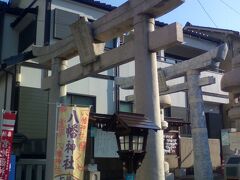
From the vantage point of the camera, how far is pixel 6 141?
1174 centimetres

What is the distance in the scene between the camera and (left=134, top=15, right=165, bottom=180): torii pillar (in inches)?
392

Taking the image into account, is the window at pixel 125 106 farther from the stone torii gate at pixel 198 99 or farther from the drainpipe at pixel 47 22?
the drainpipe at pixel 47 22

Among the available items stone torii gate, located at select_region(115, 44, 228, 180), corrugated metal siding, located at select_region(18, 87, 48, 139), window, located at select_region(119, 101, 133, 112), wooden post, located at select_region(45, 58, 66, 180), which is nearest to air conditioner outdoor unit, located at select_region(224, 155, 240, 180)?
stone torii gate, located at select_region(115, 44, 228, 180)

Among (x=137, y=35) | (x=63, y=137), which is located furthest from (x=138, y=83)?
(x=63, y=137)

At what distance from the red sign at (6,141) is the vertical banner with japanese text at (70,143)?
6.90 feet

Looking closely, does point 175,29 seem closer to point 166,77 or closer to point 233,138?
point 166,77

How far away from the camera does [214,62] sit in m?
16.4

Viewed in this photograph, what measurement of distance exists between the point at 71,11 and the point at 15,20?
3.41m

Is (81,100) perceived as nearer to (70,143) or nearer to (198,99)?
(198,99)

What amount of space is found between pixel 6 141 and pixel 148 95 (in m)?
4.83

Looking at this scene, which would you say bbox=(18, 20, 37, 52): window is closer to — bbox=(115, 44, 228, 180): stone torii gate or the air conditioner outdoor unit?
bbox=(115, 44, 228, 180): stone torii gate

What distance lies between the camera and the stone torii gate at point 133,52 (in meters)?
10.1

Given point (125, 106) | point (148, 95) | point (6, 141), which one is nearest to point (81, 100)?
point (125, 106)

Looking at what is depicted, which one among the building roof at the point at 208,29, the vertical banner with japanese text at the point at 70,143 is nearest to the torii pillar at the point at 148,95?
the vertical banner with japanese text at the point at 70,143
